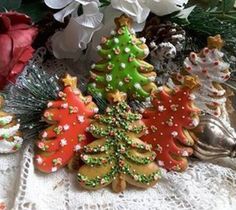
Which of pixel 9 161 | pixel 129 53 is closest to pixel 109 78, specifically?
pixel 129 53

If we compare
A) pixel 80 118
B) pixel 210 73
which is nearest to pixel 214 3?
pixel 210 73

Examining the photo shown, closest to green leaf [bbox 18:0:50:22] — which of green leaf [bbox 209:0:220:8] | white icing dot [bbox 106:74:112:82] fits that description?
white icing dot [bbox 106:74:112:82]

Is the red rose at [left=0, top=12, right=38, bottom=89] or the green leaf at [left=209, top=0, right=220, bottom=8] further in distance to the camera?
the green leaf at [left=209, top=0, right=220, bottom=8]

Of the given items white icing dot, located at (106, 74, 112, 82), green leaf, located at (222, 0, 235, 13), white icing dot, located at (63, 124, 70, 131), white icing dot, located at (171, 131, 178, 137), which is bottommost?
white icing dot, located at (63, 124, 70, 131)

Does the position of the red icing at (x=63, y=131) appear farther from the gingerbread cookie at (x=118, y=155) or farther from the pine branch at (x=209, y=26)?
the pine branch at (x=209, y=26)

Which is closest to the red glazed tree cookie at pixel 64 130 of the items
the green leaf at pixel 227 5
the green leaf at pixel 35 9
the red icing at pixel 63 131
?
the red icing at pixel 63 131

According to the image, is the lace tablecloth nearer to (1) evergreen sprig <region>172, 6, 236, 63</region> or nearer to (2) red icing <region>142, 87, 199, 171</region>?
(2) red icing <region>142, 87, 199, 171</region>
